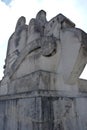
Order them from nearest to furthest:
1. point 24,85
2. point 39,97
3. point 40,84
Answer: point 39,97
point 40,84
point 24,85

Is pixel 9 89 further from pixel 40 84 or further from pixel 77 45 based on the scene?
pixel 77 45

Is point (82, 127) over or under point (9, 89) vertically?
under

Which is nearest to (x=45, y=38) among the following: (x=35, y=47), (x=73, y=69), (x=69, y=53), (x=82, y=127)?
(x=35, y=47)

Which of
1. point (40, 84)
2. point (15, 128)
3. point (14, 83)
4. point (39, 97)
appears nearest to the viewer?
point (39, 97)

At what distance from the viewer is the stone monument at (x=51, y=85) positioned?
10.4 feet

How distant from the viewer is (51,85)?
343 centimetres

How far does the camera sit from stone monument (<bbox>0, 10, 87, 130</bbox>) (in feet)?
10.4

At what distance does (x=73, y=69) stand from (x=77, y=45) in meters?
0.50

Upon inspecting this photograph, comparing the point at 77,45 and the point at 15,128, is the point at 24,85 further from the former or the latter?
the point at 77,45

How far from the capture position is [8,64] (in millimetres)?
5410

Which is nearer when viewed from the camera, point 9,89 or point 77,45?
point 77,45

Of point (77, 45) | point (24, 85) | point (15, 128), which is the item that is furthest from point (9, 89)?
point (77, 45)

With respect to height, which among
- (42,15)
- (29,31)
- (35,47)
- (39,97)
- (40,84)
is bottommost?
(39,97)

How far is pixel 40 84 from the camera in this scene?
335 centimetres
